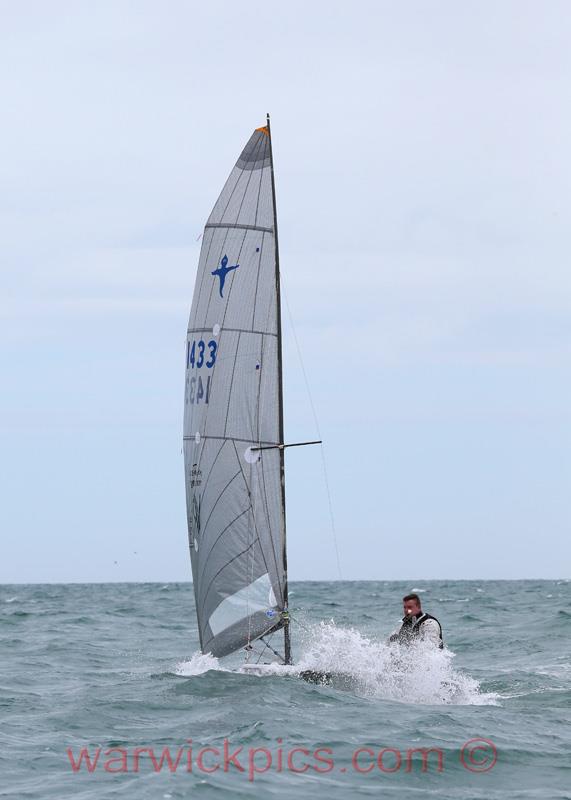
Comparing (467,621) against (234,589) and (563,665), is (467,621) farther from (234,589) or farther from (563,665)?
(234,589)

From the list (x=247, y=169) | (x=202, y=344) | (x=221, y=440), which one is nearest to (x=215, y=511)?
(x=221, y=440)

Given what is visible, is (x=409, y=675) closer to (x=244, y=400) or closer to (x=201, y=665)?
(x=201, y=665)

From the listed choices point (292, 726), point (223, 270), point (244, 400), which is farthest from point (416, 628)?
point (223, 270)

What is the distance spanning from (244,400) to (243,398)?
0.03 m

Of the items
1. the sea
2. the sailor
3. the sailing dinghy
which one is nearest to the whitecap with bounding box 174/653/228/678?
the sea

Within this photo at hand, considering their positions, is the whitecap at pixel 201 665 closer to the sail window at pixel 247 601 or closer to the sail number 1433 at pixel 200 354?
the sail window at pixel 247 601

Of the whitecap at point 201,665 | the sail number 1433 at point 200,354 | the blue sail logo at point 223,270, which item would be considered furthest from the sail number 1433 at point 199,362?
the whitecap at point 201,665

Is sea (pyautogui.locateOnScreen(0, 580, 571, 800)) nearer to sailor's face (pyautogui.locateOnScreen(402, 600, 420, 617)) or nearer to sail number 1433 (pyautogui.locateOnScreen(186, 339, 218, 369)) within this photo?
sailor's face (pyautogui.locateOnScreen(402, 600, 420, 617))

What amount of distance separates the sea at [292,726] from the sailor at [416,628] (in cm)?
18

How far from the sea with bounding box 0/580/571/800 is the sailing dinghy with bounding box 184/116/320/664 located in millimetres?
1196

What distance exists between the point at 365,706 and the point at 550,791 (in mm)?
4375

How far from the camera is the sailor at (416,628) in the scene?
16.4m

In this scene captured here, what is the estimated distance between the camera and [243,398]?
55.2ft

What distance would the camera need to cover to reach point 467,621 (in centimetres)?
3447
